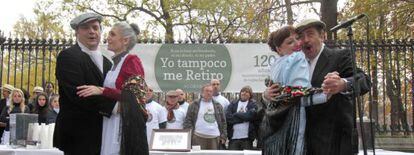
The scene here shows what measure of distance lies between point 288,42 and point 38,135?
310 cm

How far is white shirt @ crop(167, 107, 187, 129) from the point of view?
26.1ft

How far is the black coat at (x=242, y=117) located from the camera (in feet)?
25.5

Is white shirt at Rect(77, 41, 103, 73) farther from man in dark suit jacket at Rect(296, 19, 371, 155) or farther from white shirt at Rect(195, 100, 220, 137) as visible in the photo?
white shirt at Rect(195, 100, 220, 137)

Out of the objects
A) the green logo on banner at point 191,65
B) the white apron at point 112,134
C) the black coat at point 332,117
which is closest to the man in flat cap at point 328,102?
the black coat at point 332,117

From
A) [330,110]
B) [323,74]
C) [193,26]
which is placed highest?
[193,26]

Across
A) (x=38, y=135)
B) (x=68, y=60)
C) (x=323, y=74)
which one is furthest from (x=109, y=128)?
(x=38, y=135)

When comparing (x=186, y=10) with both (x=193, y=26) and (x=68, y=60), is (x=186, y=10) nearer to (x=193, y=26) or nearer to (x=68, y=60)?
(x=193, y=26)

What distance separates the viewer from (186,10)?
1970 centimetres

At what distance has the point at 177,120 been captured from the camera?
26.3ft

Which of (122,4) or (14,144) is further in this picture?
(122,4)

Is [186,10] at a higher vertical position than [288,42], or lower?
higher

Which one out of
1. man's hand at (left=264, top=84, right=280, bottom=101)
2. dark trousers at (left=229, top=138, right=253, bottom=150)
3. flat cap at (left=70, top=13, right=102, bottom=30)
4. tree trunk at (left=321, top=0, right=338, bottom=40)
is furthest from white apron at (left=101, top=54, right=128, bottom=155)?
tree trunk at (left=321, top=0, right=338, bottom=40)

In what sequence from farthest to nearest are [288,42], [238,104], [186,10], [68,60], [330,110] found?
[186,10] < [238,104] < [68,60] < [288,42] < [330,110]

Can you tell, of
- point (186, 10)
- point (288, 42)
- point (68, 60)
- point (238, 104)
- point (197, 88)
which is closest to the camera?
point (288, 42)
